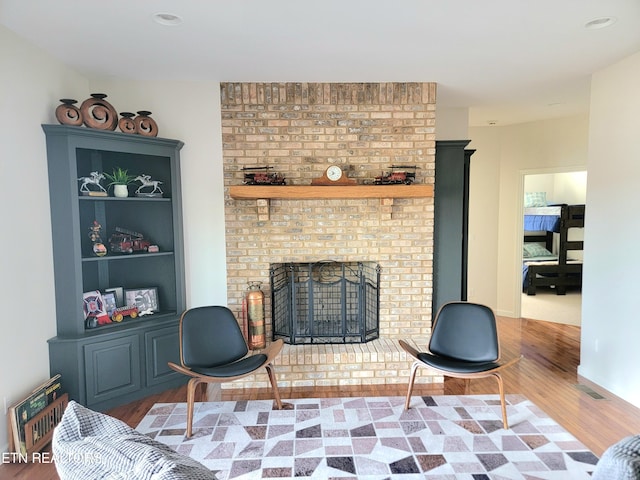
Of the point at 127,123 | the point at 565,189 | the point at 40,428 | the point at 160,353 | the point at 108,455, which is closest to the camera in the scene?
the point at 108,455

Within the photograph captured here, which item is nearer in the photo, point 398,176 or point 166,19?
point 166,19

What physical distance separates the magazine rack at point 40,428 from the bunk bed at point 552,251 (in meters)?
6.83

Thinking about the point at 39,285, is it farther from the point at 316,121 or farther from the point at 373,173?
the point at 373,173

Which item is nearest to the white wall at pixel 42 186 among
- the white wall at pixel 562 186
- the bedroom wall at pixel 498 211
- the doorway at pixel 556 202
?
the bedroom wall at pixel 498 211

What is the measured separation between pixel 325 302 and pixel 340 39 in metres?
2.33

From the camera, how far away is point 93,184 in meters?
3.01

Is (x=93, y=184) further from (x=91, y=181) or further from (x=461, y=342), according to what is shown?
(x=461, y=342)

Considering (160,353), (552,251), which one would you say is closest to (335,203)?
(160,353)

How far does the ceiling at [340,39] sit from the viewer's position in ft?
6.98

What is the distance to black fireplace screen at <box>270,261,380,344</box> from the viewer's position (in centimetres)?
356

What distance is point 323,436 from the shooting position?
252 cm

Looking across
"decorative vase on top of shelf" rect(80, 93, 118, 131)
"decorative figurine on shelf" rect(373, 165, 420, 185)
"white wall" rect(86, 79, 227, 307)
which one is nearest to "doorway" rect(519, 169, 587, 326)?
"decorative figurine on shelf" rect(373, 165, 420, 185)

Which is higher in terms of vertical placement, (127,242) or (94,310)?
(127,242)

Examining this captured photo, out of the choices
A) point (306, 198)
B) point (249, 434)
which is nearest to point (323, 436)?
point (249, 434)
